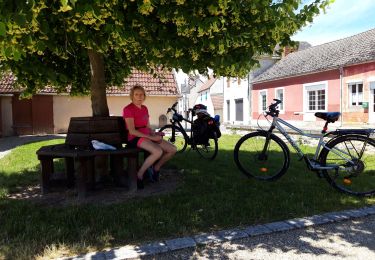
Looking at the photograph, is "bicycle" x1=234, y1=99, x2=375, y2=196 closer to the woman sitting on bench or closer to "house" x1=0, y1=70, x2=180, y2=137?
the woman sitting on bench

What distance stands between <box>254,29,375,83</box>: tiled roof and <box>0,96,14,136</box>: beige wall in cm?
1771

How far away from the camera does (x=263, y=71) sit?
1257 inches

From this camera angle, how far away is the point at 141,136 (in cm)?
551

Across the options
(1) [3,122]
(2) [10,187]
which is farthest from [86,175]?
(1) [3,122]

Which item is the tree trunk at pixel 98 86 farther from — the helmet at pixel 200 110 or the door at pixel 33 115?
the door at pixel 33 115

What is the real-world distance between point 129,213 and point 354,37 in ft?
82.3

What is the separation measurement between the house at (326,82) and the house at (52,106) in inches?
329

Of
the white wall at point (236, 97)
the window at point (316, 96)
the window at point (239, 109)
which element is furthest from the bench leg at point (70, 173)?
the window at point (239, 109)

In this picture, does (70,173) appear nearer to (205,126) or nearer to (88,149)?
(88,149)

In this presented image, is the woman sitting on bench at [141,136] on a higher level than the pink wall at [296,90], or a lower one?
lower

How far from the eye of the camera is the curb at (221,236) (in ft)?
10.9

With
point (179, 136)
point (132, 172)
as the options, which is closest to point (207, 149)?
point (179, 136)

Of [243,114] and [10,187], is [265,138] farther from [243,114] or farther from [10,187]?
[243,114]

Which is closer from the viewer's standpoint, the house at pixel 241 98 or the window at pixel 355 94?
the window at pixel 355 94
